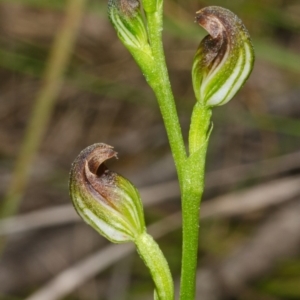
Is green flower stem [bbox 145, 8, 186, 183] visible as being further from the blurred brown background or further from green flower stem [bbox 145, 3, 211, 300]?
the blurred brown background

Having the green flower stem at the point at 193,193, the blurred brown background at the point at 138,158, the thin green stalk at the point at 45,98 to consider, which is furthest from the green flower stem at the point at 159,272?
the thin green stalk at the point at 45,98

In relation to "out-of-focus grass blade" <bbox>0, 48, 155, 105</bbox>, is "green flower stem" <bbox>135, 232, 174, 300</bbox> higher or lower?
higher

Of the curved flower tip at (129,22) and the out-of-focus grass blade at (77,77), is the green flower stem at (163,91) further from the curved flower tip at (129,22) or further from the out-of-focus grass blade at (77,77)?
the out-of-focus grass blade at (77,77)

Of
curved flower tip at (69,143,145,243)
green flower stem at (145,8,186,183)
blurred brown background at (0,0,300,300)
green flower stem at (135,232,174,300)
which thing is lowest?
blurred brown background at (0,0,300,300)

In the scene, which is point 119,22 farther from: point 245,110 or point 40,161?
point 40,161

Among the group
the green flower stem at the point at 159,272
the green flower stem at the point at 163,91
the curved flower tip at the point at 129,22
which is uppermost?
the curved flower tip at the point at 129,22

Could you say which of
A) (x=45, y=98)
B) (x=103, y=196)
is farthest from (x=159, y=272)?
(x=45, y=98)

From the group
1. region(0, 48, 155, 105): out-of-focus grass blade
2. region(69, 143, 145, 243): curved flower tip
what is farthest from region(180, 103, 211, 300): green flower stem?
region(0, 48, 155, 105): out-of-focus grass blade
